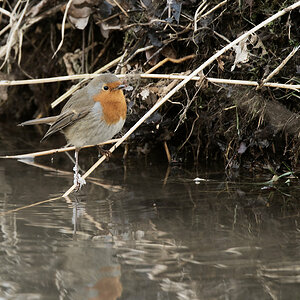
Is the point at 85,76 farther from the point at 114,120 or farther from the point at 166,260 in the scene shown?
the point at 166,260

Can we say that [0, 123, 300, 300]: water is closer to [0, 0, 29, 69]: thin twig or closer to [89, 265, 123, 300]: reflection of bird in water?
[89, 265, 123, 300]: reflection of bird in water

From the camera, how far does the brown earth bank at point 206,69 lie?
4.16 m

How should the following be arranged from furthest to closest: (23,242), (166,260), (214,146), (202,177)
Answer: (214,146) < (202,177) < (23,242) < (166,260)

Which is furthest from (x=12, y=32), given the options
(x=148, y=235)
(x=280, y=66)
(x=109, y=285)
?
(x=109, y=285)

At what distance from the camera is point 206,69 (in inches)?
174

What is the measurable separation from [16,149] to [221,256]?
9.84 ft

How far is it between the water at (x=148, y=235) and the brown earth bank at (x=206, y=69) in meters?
0.27

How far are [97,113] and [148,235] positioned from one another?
3.89ft

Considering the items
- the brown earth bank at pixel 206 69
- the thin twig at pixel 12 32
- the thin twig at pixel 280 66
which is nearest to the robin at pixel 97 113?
the brown earth bank at pixel 206 69

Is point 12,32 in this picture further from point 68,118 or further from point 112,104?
point 112,104

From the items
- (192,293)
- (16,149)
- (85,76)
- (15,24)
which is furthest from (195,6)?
(192,293)

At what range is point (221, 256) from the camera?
2.67m

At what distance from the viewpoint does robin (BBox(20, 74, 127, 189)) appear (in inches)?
154

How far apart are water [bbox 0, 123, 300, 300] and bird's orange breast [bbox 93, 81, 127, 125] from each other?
0.49 metres
